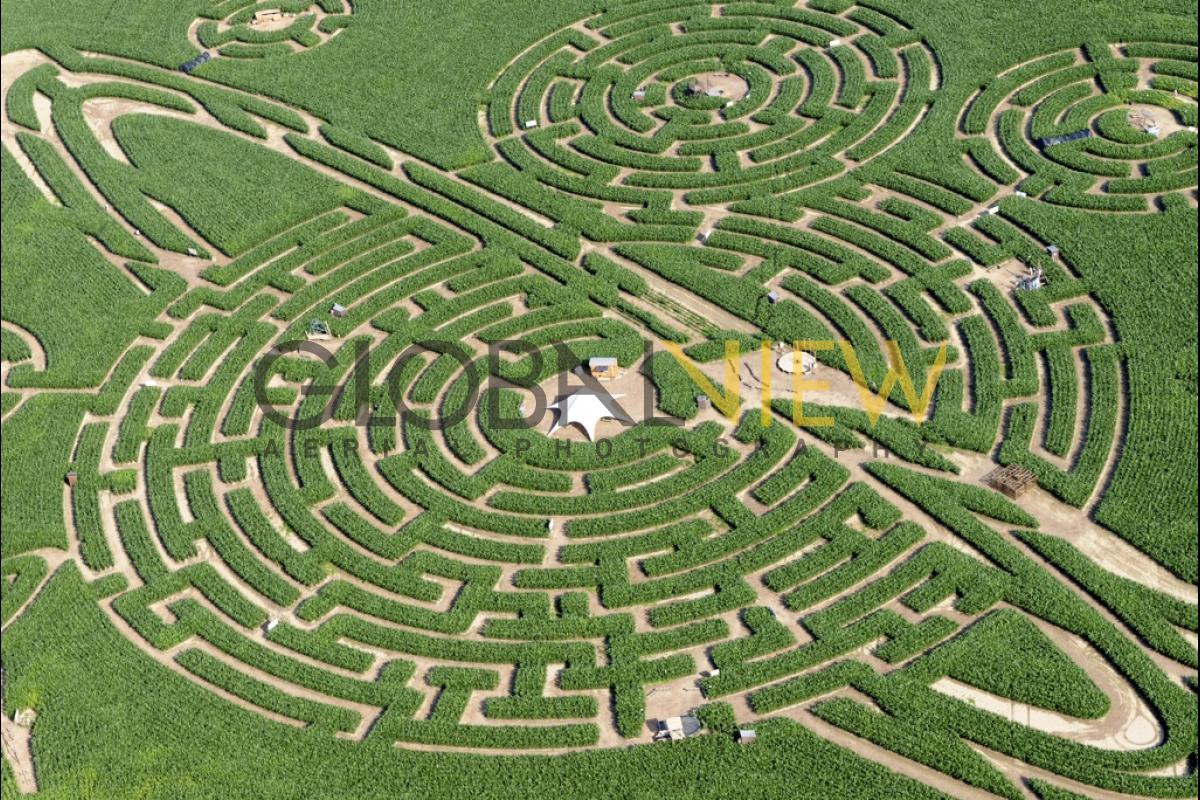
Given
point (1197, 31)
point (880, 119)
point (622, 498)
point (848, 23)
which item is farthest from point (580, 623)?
point (1197, 31)

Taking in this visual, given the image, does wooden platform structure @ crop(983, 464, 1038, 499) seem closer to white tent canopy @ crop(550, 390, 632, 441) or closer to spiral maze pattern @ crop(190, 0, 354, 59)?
white tent canopy @ crop(550, 390, 632, 441)

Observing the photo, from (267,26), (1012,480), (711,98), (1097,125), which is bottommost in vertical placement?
(1012,480)

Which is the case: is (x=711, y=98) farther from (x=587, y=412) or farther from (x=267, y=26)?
(x=267, y=26)

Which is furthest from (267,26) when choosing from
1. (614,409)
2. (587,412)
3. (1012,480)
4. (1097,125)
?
(1012,480)

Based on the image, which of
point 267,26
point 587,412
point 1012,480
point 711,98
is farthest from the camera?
point 267,26

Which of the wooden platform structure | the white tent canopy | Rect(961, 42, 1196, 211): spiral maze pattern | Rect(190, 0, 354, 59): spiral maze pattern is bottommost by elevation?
the white tent canopy

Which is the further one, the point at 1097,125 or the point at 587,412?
the point at 1097,125

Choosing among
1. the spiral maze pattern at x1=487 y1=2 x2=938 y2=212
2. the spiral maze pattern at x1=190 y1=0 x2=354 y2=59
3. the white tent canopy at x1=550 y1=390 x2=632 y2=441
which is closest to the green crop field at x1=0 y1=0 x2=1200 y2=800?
the white tent canopy at x1=550 y1=390 x2=632 y2=441

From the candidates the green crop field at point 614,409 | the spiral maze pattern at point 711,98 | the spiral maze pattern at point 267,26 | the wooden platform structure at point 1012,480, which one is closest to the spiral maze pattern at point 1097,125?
the green crop field at point 614,409
